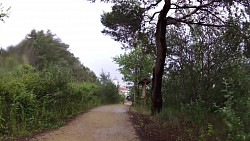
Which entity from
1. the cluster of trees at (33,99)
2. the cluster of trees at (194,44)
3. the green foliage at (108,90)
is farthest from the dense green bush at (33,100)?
the green foliage at (108,90)

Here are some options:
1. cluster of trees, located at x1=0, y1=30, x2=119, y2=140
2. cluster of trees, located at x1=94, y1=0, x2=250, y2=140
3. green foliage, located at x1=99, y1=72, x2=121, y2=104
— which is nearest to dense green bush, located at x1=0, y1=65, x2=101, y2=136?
cluster of trees, located at x1=0, y1=30, x2=119, y2=140

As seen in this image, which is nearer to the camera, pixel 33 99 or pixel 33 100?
pixel 33 100

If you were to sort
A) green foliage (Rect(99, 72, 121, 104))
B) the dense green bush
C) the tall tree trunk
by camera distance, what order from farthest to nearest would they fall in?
green foliage (Rect(99, 72, 121, 104)), the tall tree trunk, the dense green bush

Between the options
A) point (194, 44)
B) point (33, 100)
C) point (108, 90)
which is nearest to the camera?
point (33, 100)

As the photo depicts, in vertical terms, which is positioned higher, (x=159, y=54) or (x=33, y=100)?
(x=159, y=54)

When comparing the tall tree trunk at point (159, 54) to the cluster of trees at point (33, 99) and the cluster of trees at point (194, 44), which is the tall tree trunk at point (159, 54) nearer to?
the cluster of trees at point (194, 44)

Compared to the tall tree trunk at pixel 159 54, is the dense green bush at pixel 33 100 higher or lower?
lower

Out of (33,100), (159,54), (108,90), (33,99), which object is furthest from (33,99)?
(108,90)

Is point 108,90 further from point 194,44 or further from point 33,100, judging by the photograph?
point 33,100

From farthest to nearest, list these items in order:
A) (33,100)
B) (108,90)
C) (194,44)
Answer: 1. (108,90)
2. (194,44)
3. (33,100)

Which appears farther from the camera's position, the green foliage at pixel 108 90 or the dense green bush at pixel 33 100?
the green foliage at pixel 108 90

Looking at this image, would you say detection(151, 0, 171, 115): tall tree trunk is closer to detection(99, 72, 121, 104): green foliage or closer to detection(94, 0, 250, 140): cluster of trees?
detection(94, 0, 250, 140): cluster of trees

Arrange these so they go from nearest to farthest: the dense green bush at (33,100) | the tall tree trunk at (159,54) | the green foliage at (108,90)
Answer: the dense green bush at (33,100)
the tall tree trunk at (159,54)
the green foliage at (108,90)

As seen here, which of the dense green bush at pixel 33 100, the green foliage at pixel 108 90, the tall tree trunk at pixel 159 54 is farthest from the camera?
the green foliage at pixel 108 90
